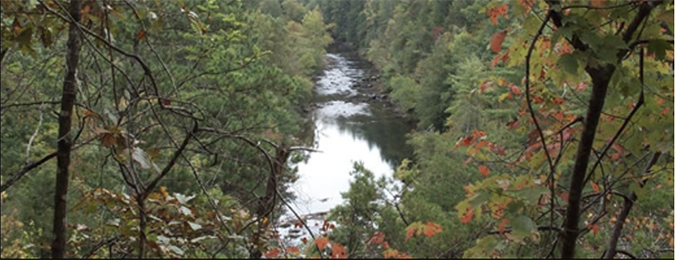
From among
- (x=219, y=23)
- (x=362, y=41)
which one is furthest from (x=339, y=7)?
(x=219, y=23)

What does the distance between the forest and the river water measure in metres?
0.16

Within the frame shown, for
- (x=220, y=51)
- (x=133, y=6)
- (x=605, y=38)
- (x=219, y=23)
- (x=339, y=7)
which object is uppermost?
(x=339, y=7)

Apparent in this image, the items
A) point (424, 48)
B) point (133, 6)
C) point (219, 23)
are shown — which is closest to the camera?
point (133, 6)

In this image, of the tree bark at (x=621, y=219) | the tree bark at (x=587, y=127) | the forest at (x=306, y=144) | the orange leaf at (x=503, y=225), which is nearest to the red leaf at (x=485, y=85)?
the forest at (x=306, y=144)

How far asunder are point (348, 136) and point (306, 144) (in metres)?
22.8

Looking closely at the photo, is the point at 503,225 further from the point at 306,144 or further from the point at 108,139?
the point at 306,144

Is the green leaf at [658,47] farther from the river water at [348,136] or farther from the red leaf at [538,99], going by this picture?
the river water at [348,136]

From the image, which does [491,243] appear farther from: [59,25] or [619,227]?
[59,25]

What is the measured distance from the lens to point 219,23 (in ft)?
44.7

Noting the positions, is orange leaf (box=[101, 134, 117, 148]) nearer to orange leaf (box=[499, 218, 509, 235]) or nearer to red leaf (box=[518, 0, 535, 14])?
orange leaf (box=[499, 218, 509, 235])

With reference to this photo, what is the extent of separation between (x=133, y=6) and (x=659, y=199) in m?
6.88

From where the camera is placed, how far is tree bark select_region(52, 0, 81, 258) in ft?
5.32

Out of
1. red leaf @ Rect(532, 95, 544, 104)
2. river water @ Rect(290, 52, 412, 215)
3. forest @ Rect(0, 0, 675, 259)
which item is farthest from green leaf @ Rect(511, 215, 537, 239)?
river water @ Rect(290, 52, 412, 215)

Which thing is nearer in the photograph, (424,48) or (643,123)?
(643,123)
